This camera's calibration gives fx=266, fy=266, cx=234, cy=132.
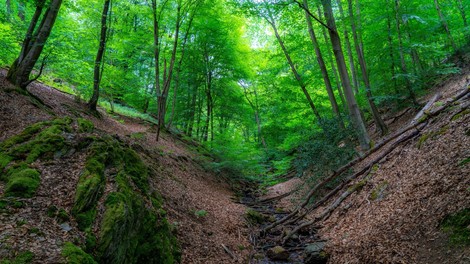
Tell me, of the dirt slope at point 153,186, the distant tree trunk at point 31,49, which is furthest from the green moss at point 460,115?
the distant tree trunk at point 31,49

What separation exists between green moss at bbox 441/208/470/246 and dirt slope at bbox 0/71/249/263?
4.25 meters

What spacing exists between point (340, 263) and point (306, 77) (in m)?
12.3

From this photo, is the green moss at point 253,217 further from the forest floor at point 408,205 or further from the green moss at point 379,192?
the green moss at point 379,192

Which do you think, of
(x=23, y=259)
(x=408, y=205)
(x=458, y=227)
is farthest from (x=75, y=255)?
(x=408, y=205)

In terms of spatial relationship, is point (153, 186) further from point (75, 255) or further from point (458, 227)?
point (458, 227)

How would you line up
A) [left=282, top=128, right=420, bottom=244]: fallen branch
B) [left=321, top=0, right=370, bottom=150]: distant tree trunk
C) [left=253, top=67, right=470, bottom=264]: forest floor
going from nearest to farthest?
[left=253, top=67, right=470, bottom=264]: forest floor < [left=282, top=128, right=420, bottom=244]: fallen branch < [left=321, top=0, right=370, bottom=150]: distant tree trunk

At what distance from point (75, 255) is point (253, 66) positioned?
21923mm

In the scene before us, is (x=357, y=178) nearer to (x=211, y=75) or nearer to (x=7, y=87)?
(x=7, y=87)

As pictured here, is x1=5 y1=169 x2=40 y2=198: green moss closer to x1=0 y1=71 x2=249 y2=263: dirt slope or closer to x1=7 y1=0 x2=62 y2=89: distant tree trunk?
x1=0 y1=71 x2=249 y2=263: dirt slope

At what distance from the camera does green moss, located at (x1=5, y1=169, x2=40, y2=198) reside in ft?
12.5

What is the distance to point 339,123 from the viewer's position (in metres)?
11.2

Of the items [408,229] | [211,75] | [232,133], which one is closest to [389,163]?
[408,229]

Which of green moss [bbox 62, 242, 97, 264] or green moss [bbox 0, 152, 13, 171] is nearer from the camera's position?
green moss [bbox 62, 242, 97, 264]

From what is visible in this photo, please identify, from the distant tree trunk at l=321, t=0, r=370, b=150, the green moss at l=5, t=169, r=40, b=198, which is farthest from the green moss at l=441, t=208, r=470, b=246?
the distant tree trunk at l=321, t=0, r=370, b=150
